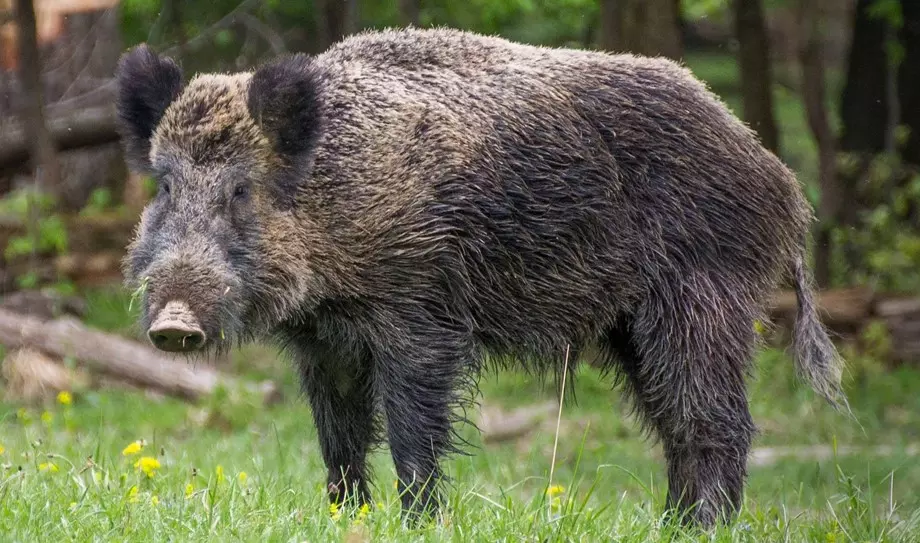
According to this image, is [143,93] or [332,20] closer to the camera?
[143,93]

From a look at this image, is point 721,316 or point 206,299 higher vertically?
point 206,299

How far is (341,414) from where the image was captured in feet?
18.8

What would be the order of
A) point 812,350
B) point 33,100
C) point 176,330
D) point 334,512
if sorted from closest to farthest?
point 334,512 < point 176,330 < point 812,350 < point 33,100

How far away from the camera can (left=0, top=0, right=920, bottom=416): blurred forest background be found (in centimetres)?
1201

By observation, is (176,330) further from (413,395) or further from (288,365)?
(288,365)

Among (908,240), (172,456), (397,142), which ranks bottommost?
(908,240)

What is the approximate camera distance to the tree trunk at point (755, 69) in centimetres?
1229

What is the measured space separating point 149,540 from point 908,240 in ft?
34.1

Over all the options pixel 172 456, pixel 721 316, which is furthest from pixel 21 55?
pixel 721 316

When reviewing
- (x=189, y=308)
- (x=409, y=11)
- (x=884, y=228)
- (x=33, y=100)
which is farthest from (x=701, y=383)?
(x=33, y=100)

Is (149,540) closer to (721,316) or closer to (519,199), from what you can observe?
(519,199)

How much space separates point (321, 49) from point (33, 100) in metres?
3.15

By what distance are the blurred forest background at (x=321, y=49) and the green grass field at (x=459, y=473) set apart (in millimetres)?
680

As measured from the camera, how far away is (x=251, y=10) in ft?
49.0
